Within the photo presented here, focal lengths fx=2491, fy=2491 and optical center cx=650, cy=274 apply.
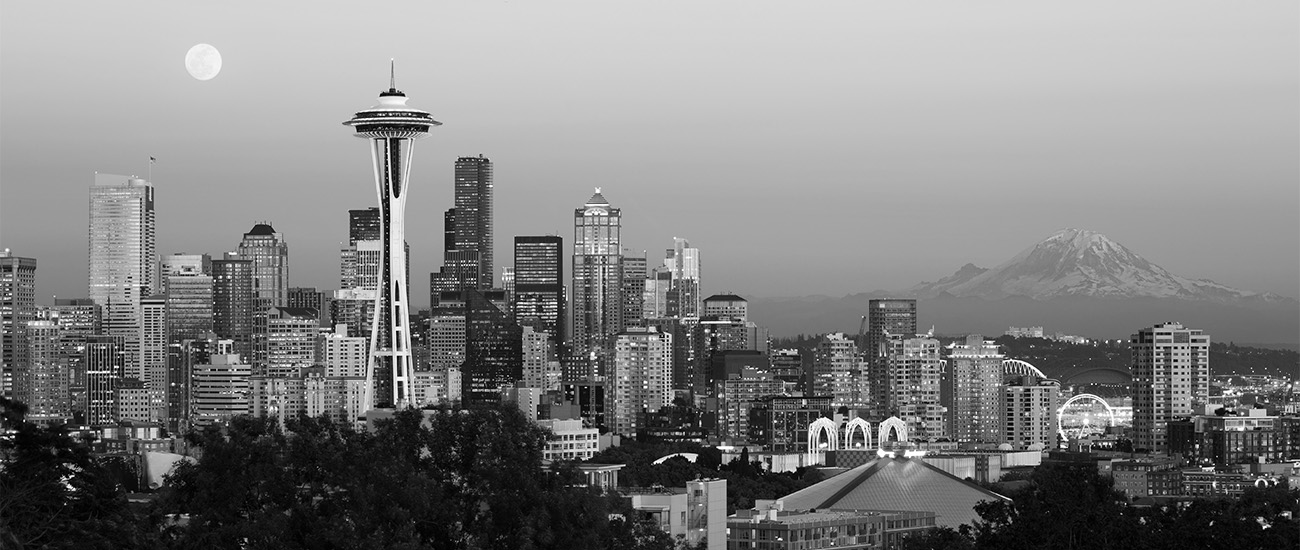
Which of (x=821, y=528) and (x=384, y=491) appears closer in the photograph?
(x=384, y=491)

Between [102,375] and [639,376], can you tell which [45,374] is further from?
[639,376]

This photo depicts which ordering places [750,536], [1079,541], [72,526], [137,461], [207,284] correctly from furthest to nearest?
[207,284]
[137,461]
[750,536]
[1079,541]
[72,526]

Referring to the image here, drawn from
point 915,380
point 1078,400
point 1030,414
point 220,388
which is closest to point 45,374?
point 220,388

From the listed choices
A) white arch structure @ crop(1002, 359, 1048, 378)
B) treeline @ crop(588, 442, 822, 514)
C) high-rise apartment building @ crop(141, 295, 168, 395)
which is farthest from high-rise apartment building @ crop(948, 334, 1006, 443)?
high-rise apartment building @ crop(141, 295, 168, 395)

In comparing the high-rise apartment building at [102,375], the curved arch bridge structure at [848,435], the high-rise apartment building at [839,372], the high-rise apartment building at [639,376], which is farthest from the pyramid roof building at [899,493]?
the high-rise apartment building at [839,372]

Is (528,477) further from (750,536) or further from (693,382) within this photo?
(693,382)

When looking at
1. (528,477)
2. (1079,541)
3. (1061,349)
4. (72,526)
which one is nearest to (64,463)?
(72,526)
